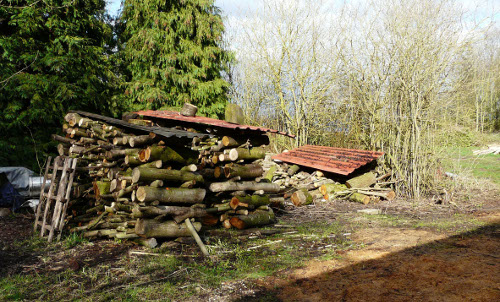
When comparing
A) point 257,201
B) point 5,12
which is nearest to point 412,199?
point 257,201

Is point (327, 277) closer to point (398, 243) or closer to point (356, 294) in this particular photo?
point (356, 294)

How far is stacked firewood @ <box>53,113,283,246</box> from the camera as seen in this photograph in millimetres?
5508

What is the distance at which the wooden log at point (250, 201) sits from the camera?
683 cm

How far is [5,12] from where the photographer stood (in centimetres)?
974

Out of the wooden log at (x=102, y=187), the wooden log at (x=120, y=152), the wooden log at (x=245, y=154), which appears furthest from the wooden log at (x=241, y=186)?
the wooden log at (x=102, y=187)

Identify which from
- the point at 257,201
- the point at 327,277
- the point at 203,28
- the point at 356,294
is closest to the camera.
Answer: the point at 356,294

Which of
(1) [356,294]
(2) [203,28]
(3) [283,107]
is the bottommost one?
(1) [356,294]

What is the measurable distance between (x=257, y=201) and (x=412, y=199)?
5.22 metres

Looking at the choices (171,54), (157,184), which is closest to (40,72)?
(171,54)

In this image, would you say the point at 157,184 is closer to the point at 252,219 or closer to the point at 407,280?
the point at 252,219

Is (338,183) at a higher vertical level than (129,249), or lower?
higher

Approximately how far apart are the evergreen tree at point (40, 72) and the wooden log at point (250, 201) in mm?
6624

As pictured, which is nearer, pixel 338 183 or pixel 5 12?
pixel 5 12

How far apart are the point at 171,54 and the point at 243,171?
9.29m
